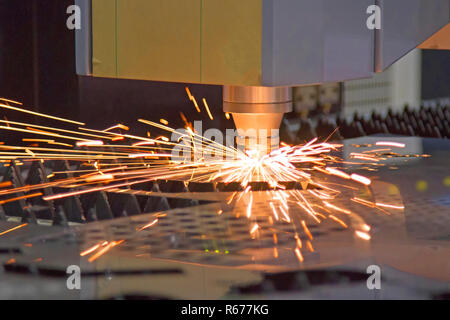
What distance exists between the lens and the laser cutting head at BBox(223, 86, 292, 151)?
5.89 ft

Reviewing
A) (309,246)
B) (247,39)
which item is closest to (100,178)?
(309,246)

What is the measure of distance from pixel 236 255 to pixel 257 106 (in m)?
0.34

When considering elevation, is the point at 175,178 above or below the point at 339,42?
below

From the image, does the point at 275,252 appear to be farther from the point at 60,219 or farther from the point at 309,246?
the point at 60,219

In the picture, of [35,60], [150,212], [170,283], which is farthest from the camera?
[35,60]

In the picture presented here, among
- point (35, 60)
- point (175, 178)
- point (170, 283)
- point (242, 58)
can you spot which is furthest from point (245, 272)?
point (35, 60)

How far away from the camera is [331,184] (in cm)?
243

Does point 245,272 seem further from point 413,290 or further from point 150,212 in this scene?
point 150,212

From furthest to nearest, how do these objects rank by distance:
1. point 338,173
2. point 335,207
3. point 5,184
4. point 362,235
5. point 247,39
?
point 338,173
point 5,184
point 335,207
point 362,235
point 247,39

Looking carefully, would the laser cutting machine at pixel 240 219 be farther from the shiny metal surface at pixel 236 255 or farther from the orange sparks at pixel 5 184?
the orange sparks at pixel 5 184

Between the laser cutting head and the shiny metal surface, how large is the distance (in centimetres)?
25

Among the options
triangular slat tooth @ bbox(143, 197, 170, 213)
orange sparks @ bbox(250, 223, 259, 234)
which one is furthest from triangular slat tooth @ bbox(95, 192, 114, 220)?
orange sparks @ bbox(250, 223, 259, 234)

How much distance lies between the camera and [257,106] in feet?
5.92

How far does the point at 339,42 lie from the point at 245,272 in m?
0.51
